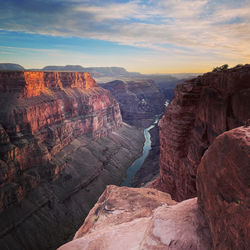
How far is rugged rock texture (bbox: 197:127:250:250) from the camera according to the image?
5.17 metres

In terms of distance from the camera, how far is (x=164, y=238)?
6984 mm

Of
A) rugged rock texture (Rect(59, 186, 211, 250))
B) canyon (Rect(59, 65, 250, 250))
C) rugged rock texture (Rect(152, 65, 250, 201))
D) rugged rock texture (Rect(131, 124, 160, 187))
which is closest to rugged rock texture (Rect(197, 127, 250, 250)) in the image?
canyon (Rect(59, 65, 250, 250))

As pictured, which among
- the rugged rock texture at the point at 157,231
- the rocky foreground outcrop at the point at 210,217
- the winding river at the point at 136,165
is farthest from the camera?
the winding river at the point at 136,165

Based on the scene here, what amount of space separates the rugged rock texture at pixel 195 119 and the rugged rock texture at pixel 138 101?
10104cm

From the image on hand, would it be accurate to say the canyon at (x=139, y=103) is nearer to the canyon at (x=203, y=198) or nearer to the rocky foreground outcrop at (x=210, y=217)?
the canyon at (x=203, y=198)

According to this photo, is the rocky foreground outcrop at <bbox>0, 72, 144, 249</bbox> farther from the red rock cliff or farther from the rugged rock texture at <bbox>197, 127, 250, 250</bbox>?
the rugged rock texture at <bbox>197, 127, 250, 250</bbox>

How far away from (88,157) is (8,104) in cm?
2824

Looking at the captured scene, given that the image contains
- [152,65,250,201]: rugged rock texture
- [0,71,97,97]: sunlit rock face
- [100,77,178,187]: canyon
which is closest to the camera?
[152,65,250,201]: rugged rock texture

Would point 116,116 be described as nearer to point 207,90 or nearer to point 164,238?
point 207,90

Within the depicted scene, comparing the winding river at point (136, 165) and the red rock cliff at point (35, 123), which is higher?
the red rock cliff at point (35, 123)

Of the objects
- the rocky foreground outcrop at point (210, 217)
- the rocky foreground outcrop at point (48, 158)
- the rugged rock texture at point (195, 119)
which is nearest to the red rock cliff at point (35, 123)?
the rocky foreground outcrop at point (48, 158)

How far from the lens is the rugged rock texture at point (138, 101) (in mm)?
128375

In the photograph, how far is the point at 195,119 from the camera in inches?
711

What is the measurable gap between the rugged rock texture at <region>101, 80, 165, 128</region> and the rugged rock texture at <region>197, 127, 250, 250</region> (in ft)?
378
